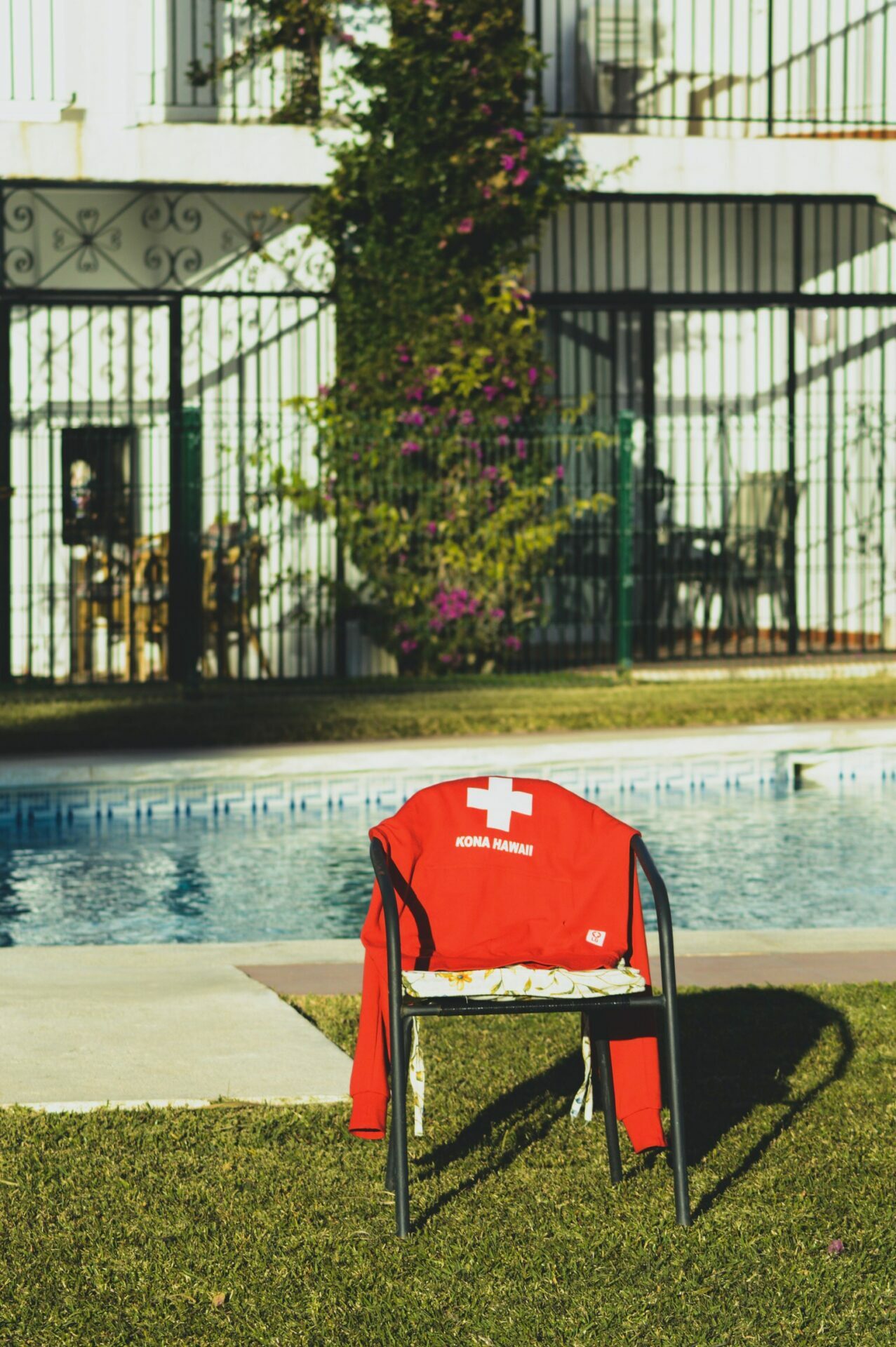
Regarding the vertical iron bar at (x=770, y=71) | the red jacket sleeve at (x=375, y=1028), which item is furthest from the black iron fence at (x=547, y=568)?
the red jacket sleeve at (x=375, y=1028)

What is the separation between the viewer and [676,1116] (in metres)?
3.38

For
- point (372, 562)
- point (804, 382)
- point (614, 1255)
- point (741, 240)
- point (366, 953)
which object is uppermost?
point (741, 240)

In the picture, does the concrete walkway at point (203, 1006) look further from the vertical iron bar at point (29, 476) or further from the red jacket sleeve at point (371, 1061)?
the vertical iron bar at point (29, 476)

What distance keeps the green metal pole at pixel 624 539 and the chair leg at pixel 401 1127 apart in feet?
33.4

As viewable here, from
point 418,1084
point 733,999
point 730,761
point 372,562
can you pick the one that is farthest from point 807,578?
point 418,1084

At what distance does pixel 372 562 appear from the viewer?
44.2 feet

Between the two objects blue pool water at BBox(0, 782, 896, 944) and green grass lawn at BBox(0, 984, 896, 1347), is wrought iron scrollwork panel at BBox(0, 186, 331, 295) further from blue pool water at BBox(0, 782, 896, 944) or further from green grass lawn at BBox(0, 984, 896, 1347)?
green grass lawn at BBox(0, 984, 896, 1347)

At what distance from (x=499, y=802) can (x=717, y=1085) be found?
3.89 ft

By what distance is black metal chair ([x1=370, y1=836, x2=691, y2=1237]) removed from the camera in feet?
10.6

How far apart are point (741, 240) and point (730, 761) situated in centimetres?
711

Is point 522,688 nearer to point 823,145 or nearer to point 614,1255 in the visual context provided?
point 823,145

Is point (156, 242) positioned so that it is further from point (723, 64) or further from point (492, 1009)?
point (492, 1009)

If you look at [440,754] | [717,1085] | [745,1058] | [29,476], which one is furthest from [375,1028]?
[29,476]

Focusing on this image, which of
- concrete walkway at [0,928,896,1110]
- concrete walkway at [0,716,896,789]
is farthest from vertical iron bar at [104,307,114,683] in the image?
concrete walkway at [0,928,896,1110]
